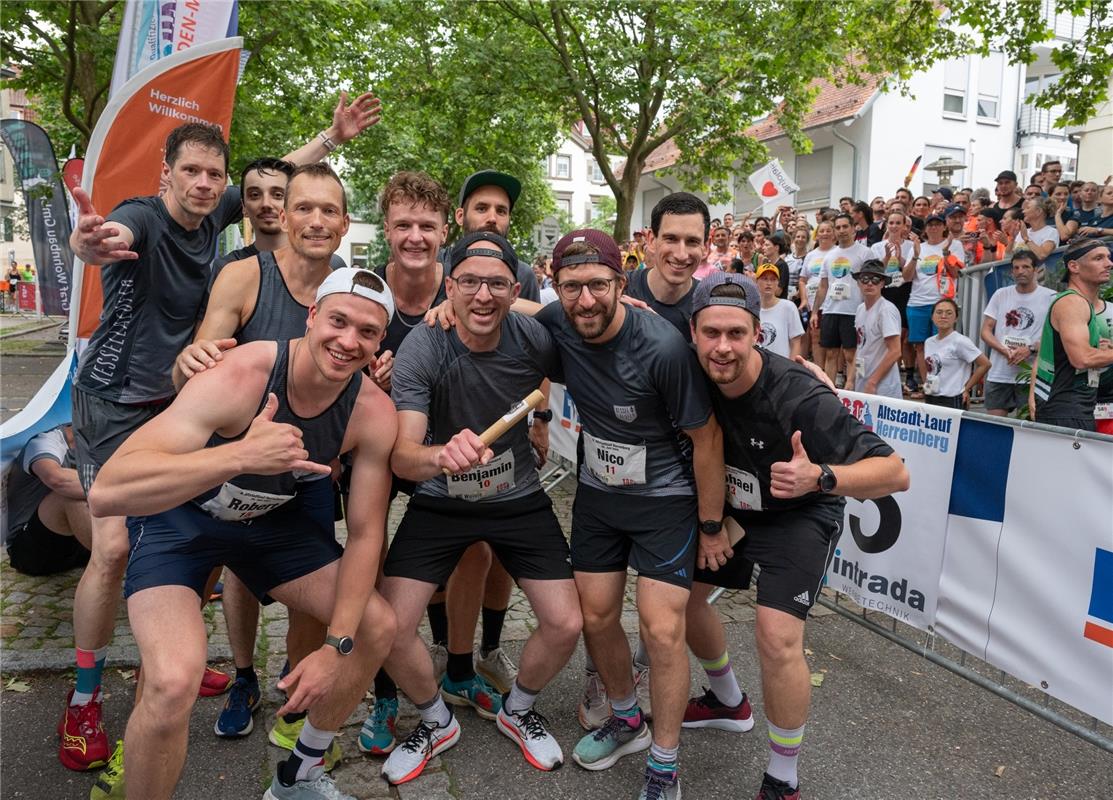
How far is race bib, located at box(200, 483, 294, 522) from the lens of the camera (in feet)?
8.90

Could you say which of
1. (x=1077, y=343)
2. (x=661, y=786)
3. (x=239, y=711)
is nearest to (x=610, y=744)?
(x=661, y=786)

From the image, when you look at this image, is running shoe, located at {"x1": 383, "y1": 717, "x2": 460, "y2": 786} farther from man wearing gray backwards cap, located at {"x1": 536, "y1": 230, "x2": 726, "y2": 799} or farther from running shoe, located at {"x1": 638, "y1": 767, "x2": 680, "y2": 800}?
running shoe, located at {"x1": 638, "y1": 767, "x2": 680, "y2": 800}

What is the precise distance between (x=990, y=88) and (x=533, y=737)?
30331 millimetres

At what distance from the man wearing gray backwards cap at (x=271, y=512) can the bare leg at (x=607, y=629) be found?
2.79 ft

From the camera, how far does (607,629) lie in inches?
130

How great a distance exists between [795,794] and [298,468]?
2.19m

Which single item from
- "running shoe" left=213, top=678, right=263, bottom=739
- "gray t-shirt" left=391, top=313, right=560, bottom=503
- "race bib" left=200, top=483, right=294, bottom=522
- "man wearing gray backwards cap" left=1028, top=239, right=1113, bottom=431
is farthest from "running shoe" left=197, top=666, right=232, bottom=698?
"man wearing gray backwards cap" left=1028, top=239, right=1113, bottom=431

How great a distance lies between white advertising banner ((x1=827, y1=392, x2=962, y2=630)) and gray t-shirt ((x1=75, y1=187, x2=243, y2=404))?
3.53 meters

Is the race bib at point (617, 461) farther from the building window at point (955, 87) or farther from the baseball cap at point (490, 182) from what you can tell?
the building window at point (955, 87)

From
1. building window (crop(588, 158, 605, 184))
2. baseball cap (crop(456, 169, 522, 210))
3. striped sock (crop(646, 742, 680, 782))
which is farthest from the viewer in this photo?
building window (crop(588, 158, 605, 184))

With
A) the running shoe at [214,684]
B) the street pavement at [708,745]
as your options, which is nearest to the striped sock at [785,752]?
the street pavement at [708,745]

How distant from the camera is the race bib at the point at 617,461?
328 centimetres

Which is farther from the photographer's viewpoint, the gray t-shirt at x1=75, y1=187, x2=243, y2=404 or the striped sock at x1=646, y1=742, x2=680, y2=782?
the gray t-shirt at x1=75, y1=187, x2=243, y2=404

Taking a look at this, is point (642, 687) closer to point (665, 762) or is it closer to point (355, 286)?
point (665, 762)
